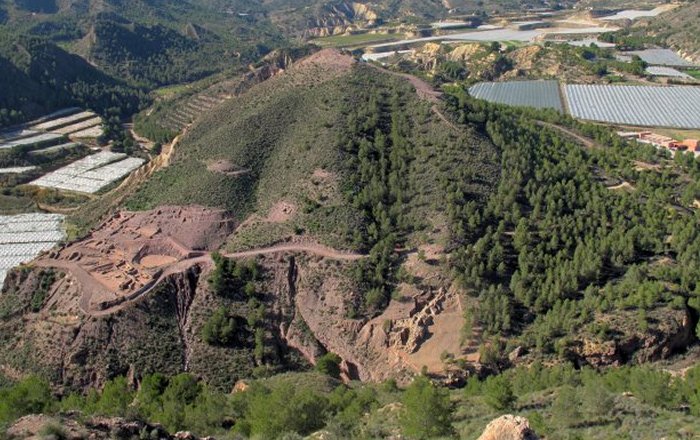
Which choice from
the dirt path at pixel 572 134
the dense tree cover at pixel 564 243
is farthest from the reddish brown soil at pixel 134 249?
the dirt path at pixel 572 134

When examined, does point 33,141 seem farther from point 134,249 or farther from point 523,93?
point 523,93

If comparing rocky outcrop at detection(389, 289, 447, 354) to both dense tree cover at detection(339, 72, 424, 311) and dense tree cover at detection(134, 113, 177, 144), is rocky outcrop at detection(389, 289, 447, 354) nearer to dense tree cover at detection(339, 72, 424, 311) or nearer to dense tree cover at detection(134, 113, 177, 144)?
dense tree cover at detection(339, 72, 424, 311)

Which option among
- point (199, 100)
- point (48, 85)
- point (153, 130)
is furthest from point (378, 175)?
point (48, 85)

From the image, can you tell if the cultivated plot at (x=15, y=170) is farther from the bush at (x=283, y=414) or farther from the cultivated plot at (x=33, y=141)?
the bush at (x=283, y=414)

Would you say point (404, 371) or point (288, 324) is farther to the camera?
point (288, 324)

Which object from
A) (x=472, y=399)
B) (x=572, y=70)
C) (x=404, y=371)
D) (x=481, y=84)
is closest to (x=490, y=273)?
(x=404, y=371)

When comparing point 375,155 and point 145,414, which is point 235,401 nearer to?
point 145,414

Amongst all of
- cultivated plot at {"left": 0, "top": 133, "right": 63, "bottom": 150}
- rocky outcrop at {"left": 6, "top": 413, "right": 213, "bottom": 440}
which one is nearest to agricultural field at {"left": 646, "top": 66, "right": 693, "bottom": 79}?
cultivated plot at {"left": 0, "top": 133, "right": 63, "bottom": 150}
